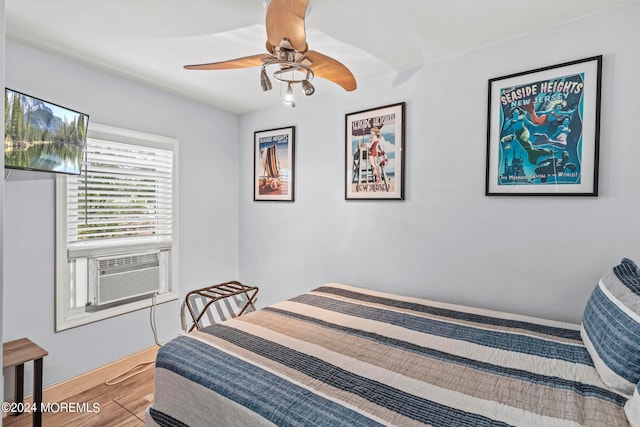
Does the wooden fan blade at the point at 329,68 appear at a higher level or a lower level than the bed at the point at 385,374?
higher

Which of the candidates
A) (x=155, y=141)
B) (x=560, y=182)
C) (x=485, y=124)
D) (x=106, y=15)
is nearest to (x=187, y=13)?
(x=106, y=15)

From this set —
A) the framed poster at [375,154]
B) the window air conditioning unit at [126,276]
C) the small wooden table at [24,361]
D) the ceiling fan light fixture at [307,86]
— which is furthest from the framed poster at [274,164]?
the small wooden table at [24,361]

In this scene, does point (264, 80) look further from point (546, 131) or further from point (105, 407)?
point (105, 407)

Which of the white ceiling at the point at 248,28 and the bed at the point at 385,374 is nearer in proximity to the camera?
the bed at the point at 385,374

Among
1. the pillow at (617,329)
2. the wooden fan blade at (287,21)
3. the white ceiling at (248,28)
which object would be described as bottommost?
the pillow at (617,329)

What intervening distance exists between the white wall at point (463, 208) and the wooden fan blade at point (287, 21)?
131 centimetres

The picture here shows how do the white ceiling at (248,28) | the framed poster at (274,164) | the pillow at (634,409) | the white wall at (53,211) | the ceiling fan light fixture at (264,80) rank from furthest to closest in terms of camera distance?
the framed poster at (274,164), the white wall at (53,211), the white ceiling at (248,28), the ceiling fan light fixture at (264,80), the pillow at (634,409)

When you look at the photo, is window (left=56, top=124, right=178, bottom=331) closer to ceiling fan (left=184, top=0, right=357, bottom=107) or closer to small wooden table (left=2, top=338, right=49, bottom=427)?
small wooden table (left=2, top=338, right=49, bottom=427)

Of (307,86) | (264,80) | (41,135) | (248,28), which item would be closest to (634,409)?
(307,86)

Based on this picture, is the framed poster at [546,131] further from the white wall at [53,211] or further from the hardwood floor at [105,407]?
the hardwood floor at [105,407]

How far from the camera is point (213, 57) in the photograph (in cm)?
236

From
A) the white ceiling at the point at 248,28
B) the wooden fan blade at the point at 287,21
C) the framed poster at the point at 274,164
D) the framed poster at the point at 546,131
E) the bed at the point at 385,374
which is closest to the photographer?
the bed at the point at 385,374

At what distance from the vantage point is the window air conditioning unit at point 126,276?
2.65 meters

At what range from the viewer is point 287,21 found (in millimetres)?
1466
